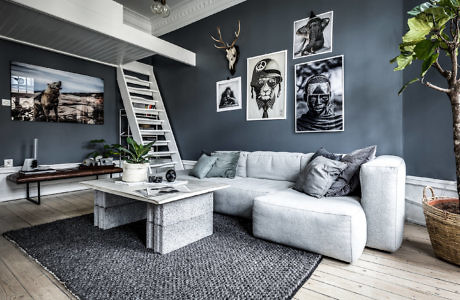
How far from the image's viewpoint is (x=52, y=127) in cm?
416

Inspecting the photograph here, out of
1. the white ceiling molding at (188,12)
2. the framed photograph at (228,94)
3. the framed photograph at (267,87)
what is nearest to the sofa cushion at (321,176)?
the framed photograph at (267,87)

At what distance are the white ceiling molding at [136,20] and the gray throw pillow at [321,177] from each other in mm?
4716

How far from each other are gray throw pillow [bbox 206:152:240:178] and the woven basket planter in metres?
2.06

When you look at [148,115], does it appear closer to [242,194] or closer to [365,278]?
[242,194]

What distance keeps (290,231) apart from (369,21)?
8.32 feet

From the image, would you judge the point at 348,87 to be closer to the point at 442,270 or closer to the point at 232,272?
the point at 442,270

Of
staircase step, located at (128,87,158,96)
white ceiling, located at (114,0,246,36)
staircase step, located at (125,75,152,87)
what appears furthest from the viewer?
staircase step, located at (125,75,152,87)

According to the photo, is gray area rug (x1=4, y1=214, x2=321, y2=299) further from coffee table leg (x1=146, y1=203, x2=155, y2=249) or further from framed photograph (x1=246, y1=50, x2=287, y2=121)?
framed photograph (x1=246, y1=50, x2=287, y2=121)

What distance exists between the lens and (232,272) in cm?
165

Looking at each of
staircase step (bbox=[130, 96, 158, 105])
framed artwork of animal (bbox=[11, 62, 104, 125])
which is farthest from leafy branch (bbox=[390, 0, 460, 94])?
framed artwork of animal (bbox=[11, 62, 104, 125])

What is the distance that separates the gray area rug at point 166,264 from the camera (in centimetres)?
145

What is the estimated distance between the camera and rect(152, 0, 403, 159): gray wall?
2.73m

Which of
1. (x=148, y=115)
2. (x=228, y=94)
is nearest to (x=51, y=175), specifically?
(x=148, y=115)

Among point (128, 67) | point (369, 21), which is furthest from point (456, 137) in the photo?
point (128, 67)
